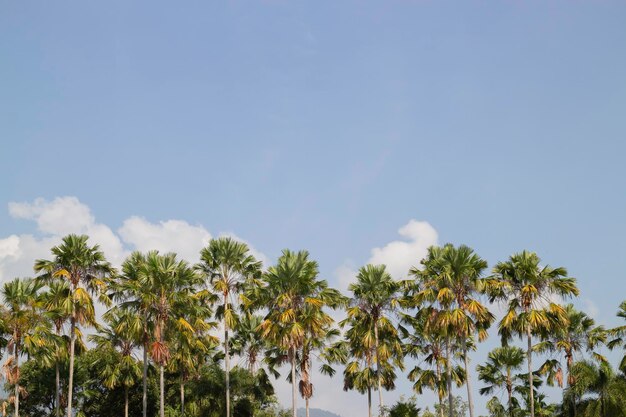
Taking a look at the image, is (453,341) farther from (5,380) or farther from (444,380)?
(5,380)

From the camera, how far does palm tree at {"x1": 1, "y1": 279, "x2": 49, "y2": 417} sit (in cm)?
4212

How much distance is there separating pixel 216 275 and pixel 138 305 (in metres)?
7.28

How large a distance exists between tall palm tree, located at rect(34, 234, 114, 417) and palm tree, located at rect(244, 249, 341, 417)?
1186 cm

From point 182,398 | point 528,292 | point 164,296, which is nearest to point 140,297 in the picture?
point 164,296

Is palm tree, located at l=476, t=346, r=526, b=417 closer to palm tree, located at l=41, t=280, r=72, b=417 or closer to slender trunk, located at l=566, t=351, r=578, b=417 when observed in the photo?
slender trunk, located at l=566, t=351, r=578, b=417

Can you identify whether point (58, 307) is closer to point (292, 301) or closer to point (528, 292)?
point (292, 301)

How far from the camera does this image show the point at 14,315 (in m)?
42.2

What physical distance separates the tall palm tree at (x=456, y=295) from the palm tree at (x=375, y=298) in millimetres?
4007

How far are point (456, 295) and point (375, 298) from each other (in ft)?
21.9

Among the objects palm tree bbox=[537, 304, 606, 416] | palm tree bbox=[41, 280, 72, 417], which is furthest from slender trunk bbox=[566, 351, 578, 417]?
palm tree bbox=[41, 280, 72, 417]

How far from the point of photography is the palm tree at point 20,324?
42125mm

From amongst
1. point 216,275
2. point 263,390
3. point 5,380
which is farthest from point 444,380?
point 5,380

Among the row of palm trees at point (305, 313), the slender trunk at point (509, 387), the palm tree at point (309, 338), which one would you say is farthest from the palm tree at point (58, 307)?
the slender trunk at point (509, 387)

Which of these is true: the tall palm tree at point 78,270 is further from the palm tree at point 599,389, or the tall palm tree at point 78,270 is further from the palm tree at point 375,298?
the palm tree at point 599,389
